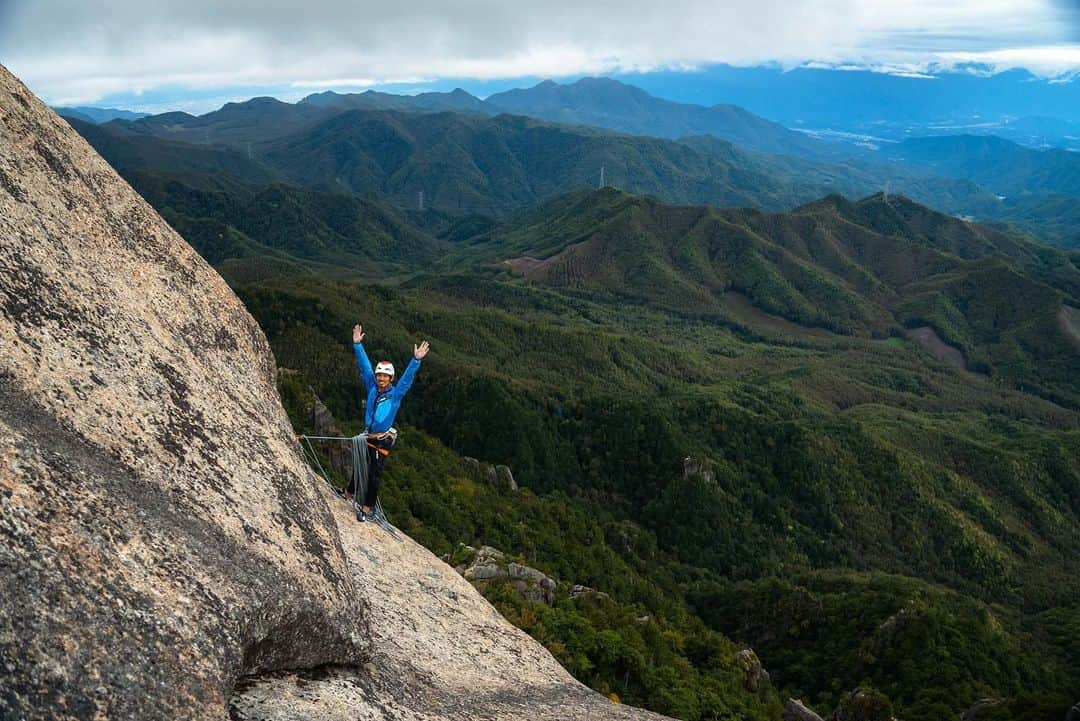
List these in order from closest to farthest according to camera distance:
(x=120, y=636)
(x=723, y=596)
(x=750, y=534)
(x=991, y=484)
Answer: (x=120, y=636), (x=723, y=596), (x=750, y=534), (x=991, y=484)

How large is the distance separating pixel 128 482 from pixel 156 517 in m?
0.67

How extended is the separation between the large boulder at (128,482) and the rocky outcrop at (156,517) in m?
0.03

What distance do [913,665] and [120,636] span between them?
2965 inches

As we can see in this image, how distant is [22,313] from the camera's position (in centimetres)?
1055

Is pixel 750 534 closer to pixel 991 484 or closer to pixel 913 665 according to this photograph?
pixel 913 665

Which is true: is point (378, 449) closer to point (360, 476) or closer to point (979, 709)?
point (360, 476)

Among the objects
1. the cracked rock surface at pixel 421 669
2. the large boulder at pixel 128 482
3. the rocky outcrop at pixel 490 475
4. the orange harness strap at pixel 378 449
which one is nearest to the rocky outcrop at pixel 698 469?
the rocky outcrop at pixel 490 475

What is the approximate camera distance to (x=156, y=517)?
9.87 meters

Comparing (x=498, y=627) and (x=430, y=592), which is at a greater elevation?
(x=430, y=592)

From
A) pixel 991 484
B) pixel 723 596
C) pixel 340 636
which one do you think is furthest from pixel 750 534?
pixel 340 636

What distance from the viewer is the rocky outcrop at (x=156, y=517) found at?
26.3 feet

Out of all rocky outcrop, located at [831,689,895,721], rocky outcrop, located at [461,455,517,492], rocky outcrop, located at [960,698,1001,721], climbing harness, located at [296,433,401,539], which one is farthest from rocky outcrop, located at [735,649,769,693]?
rocky outcrop, located at [461,455,517,492]

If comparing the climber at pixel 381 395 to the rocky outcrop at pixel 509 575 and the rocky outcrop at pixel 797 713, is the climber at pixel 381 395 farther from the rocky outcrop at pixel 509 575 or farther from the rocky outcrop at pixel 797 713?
the rocky outcrop at pixel 797 713

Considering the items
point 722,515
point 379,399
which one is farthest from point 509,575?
point 722,515
